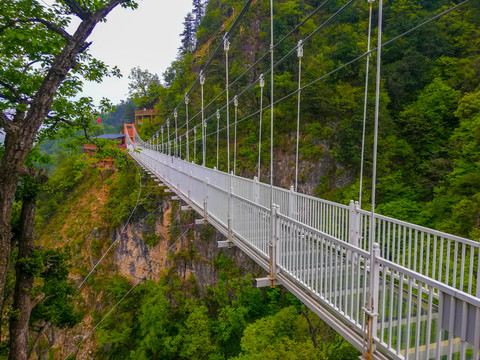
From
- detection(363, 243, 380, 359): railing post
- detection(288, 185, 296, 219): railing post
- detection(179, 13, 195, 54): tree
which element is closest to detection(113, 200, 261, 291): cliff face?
detection(288, 185, 296, 219): railing post

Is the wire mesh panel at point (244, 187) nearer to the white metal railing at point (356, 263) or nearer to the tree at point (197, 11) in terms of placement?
the white metal railing at point (356, 263)

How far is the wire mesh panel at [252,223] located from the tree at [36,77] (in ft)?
9.70

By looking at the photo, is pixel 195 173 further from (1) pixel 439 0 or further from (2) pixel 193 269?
(1) pixel 439 0

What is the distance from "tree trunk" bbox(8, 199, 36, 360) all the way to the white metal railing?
2.79 metres

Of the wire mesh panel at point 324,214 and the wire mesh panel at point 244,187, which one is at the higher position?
the wire mesh panel at point 244,187

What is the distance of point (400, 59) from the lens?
14.7 metres

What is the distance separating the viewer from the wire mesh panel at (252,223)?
3.36 m

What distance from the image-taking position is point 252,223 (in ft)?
12.0

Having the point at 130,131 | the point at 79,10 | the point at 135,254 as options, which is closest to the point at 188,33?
the point at 130,131

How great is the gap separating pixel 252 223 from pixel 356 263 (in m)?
1.37

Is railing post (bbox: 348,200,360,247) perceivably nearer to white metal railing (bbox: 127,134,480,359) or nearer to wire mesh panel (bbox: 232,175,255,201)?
white metal railing (bbox: 127,134,480,359)

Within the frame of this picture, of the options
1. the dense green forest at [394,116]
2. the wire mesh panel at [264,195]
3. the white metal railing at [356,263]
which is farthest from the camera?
the dense green forest at [394,116]

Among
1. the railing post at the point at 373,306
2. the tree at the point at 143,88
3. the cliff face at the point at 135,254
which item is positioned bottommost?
the cliff face at the point at 135,254

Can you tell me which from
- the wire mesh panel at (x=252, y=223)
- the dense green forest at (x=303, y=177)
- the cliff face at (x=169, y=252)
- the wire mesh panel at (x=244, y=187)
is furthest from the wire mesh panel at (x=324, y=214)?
the cliff face at (x=169, y=252)
